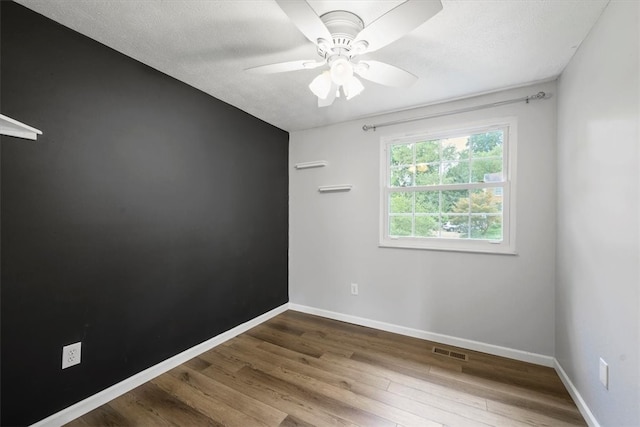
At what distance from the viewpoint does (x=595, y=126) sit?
57.1 inches

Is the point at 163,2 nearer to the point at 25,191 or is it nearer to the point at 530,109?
the point at 25,191

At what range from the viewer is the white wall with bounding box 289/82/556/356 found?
2107 millimetres

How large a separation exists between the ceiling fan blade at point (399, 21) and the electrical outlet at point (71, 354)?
7.72ft

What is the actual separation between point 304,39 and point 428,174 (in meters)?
1.69

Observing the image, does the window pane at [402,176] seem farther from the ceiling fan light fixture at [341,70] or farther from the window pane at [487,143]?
the ceiling fan light fixture at [341,70]

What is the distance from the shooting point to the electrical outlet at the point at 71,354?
152 centimetres

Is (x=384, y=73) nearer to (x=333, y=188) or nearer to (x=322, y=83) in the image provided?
(x=322, y=83)

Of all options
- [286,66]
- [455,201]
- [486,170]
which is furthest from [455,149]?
[286,66]

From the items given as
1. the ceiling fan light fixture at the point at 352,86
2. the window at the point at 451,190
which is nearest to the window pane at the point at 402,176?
the window at the point at 451,190

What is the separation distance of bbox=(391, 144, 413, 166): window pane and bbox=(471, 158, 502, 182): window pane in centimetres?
58

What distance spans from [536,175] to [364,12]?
1.86 metres

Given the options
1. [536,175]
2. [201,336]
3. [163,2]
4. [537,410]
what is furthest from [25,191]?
[536,175]

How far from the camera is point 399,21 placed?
1.09m

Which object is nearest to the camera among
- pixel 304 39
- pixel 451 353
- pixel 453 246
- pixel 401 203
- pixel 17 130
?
pixel 17 130
